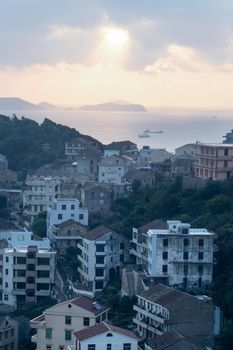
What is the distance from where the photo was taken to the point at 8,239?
98.1ft

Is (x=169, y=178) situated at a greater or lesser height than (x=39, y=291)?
greater

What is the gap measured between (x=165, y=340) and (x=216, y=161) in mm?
15072

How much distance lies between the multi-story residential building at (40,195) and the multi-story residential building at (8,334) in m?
13.9

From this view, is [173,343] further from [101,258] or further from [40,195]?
[40,195]

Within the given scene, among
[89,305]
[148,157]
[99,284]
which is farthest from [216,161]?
[89,305]

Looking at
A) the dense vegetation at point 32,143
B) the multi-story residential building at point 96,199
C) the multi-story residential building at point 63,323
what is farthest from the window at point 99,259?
the dense vegetation at point 32,143

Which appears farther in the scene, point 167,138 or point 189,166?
point 167,138

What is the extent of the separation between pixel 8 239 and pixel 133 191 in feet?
25.1

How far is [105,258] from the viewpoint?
2767cm

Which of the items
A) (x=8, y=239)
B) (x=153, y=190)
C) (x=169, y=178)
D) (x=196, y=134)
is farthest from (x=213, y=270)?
(x=196, y=134)

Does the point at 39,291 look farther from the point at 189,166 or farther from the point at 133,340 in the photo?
the point at 189,166

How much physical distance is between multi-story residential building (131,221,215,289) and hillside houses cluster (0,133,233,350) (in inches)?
1.0

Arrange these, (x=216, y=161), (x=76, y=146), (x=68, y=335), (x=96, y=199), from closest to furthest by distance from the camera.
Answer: (x=68, y=335)
(x=216, y=161)
(x=96, y=199)
(x=76, y=146)

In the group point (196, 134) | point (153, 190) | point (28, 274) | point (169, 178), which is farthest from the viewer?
point (196, 134)
